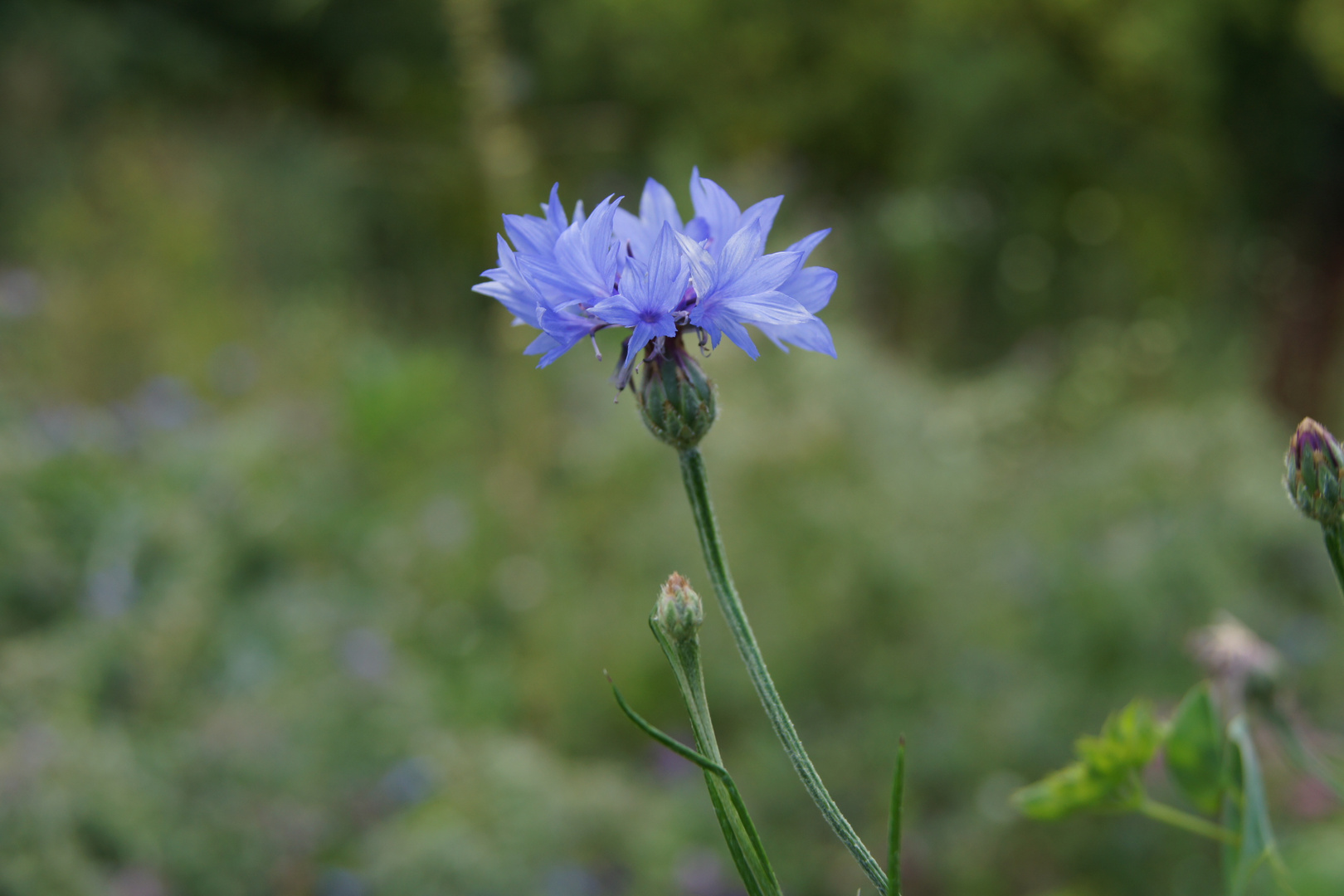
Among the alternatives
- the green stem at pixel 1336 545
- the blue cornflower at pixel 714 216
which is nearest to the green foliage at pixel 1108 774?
the green stem at pixel 1336 545

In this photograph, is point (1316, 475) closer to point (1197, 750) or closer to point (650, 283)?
point (1197, 750)

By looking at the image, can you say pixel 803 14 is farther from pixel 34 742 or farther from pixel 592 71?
pixel 34 742

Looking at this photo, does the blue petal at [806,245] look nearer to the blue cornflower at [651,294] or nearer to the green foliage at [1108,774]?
the blue cornflower at [651,294]

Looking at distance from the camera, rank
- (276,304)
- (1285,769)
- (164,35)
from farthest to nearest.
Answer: (164,35) < (276,304) < (1285,769)

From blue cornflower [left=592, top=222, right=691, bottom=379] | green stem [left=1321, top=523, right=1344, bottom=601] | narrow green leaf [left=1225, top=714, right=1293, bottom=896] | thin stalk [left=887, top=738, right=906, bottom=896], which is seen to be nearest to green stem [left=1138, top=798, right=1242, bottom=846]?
narrow green leaf [left=1225, top=714, right=1293, bottom=896]

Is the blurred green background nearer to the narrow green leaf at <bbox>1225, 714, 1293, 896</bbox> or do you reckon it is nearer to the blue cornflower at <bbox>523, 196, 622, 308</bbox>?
the narrow green leaf at <bbox>1225, 714, 1293, 896</bbox>

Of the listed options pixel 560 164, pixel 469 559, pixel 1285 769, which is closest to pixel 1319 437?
pixel 1285 769

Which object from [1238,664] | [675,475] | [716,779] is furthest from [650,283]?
[675,475]
